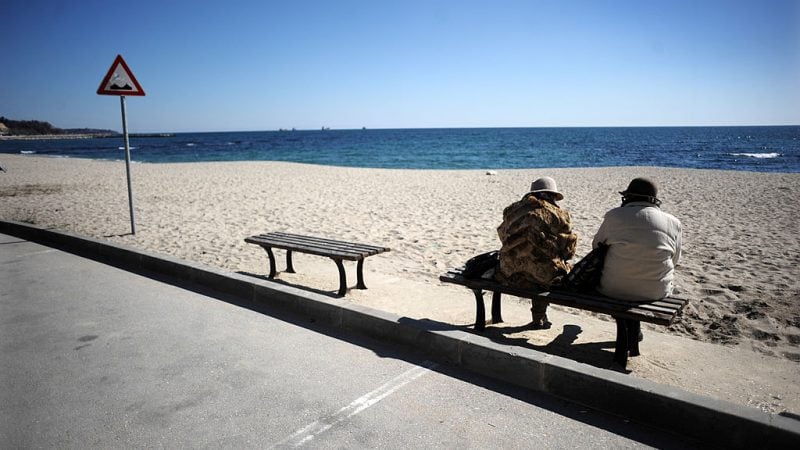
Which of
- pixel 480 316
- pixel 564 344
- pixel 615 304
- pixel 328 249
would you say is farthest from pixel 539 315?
pixel 328 249

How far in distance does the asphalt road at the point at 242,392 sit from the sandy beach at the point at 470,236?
87cm

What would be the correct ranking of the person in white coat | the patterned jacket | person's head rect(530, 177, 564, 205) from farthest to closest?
person's head rect(530, 177, 564, 205), the patterned jacket, the person in white coat

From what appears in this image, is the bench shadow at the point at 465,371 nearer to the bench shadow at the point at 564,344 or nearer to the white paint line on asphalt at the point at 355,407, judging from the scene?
the bench shadow at the point at 564,344

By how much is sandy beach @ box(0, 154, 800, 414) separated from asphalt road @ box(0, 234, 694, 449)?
0.87 metres

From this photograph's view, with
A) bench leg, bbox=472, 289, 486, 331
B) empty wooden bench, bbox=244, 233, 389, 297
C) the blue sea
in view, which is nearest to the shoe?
bench leg, bbox=472, 289, 486, 331

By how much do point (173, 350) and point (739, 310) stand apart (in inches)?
204

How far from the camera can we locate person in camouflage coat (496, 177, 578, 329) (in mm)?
3602

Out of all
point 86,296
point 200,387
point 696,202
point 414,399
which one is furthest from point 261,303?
point 696,202

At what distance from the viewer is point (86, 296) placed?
4.98 m

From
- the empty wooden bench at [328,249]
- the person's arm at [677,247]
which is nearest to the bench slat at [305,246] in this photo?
the empty wooden bench at [328,249]

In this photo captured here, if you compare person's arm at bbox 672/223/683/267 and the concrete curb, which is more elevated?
person's arm at bbox 672/223/683/267

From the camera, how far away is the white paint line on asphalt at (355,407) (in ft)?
8.52

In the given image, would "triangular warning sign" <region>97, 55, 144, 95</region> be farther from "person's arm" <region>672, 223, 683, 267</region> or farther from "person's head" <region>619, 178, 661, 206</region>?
"person's arm" <region>672, 223, 683, 267</region>

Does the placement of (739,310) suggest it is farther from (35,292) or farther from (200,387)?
(35,292)
